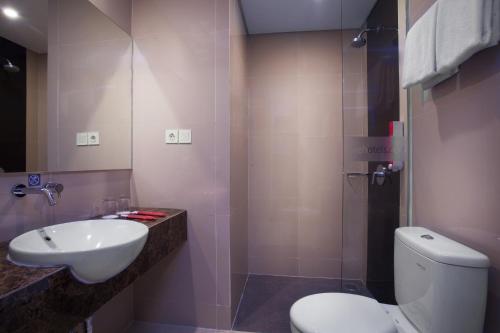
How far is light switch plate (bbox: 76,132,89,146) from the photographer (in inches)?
52.6

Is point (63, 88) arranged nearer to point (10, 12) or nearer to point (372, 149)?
point (10, 12)

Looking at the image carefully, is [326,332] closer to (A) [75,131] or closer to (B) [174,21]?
(A) [75,131]

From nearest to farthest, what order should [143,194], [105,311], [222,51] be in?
[105,311] → [222,51] → [143,194]

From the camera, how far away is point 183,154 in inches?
63.4

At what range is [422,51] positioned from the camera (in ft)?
3.70

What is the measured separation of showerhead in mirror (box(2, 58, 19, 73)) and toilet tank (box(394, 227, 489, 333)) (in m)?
1.92

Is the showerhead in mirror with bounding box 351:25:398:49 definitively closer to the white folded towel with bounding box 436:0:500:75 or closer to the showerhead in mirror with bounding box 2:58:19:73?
the white folded towel with bounding box 436:0:500:75

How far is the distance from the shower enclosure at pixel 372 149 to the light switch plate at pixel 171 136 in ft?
4.14

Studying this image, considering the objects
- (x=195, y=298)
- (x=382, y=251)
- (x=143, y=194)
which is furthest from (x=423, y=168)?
(x=143, y=194)

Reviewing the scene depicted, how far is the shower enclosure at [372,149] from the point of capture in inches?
61.2

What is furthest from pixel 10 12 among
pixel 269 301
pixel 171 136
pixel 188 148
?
pixel 269 301

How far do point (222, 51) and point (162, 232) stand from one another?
1.24 meters

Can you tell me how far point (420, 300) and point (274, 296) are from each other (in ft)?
4.16

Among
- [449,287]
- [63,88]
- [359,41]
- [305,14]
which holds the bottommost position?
[449,287]
